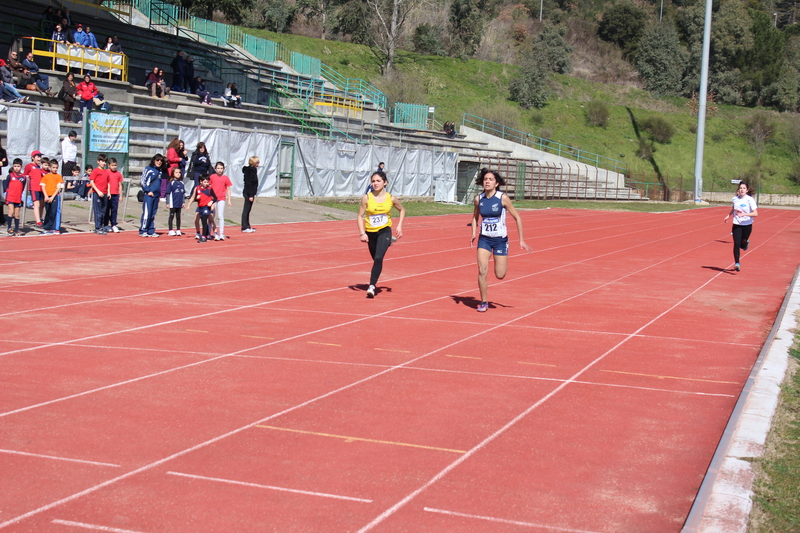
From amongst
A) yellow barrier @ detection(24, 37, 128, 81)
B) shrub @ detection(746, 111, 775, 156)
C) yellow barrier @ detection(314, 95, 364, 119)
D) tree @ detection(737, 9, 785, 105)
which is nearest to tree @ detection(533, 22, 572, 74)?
tree @ detection(737, 9, 785, 105)

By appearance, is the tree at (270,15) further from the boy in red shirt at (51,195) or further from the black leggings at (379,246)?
the black leggings at (379,246)

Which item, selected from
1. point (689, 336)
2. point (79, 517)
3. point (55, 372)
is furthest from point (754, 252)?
point (79, 517)

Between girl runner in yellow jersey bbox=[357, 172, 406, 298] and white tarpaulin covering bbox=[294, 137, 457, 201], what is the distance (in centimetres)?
2282

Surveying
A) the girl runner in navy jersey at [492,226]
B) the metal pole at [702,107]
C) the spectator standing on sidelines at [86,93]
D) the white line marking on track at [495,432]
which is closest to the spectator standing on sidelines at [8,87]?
the spectator standing on sidelines at [86,93]

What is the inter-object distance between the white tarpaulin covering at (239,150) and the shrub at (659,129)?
51586mm

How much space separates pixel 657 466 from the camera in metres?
5.79

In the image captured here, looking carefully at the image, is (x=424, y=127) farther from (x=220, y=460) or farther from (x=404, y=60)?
(x=220, y=460)

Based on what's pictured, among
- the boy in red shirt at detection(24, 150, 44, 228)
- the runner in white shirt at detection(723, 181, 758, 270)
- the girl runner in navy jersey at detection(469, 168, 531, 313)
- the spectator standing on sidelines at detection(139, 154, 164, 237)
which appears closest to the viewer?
the girl runner in navy jersey at detection(469, 168, 531, 313)

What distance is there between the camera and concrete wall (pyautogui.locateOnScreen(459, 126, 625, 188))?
63.2m

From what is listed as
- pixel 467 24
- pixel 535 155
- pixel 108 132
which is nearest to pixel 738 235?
pixel 108 132

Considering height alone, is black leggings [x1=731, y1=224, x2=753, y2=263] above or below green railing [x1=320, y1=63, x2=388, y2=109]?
below

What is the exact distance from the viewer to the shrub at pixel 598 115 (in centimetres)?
7669

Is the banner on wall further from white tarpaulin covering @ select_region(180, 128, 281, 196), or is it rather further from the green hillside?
the green hillside

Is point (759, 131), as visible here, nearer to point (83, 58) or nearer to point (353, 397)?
point (83, 58)
